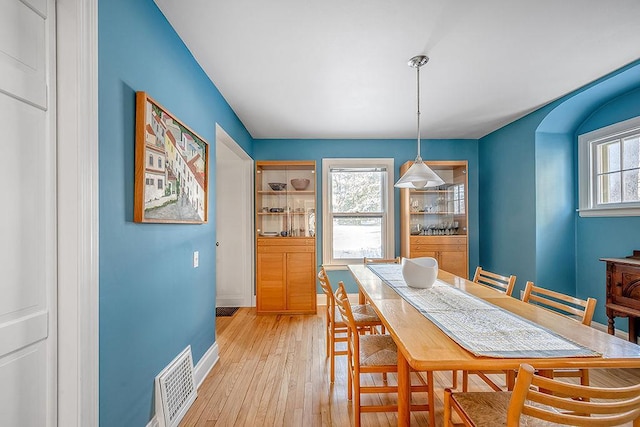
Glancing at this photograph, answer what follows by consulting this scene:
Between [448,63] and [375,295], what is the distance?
1.93 metres

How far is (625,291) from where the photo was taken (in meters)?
2.51

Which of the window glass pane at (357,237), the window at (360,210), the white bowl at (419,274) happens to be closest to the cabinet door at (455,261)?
the window at (360,210)

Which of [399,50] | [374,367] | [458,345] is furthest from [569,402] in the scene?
[399,50]

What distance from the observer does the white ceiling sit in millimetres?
1779

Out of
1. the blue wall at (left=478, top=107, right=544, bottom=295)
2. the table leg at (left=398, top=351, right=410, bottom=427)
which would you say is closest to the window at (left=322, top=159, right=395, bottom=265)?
the blue wall at (left=478, top=107, right=544, bottom=295)

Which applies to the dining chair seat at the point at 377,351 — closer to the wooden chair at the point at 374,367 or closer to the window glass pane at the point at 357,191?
the wooden chair at the point at 374,367

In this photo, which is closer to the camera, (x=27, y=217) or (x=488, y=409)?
(x=27, y=217)

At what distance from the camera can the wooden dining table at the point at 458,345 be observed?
1.08 m

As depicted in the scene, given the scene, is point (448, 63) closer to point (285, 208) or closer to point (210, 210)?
point (210, 210)

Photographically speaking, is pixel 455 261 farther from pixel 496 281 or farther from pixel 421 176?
pixel 421 176

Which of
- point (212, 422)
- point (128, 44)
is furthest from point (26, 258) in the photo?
point (212, 422)

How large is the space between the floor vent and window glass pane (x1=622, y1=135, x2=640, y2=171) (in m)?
4.37

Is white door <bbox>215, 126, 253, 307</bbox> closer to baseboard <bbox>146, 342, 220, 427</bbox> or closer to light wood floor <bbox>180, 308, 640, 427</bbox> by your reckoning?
light wood floor <bbox>180, 308, 640, 427</bbox>

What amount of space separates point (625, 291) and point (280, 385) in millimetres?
2975
